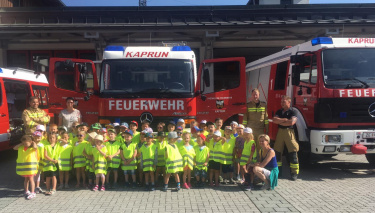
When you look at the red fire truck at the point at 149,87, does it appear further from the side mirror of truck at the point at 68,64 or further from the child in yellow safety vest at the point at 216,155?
the child in yellow safety vest at the point at 216,155

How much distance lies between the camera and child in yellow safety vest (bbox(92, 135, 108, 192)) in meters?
5.73

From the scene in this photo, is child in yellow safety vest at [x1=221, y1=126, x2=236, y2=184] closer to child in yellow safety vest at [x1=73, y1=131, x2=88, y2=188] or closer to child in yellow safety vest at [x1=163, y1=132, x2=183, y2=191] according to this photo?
child in yellow safety vest at [x1=163, y1=132, x2=183, y2=191]

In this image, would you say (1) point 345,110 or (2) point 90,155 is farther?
(1) point 345,110

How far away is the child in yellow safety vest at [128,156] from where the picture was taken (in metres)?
5.88

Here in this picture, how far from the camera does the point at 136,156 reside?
5.95 metres

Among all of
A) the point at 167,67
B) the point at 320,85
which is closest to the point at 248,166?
the point at 320,85

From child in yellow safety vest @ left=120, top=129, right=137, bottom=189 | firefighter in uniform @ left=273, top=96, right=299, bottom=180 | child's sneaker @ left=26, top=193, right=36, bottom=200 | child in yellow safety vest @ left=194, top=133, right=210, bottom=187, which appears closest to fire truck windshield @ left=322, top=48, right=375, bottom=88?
firefighter in uniform @ left=273, top=96, right=299, bottom=180

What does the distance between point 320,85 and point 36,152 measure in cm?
545

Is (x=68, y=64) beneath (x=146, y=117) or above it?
above

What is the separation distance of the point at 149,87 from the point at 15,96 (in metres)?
5.56

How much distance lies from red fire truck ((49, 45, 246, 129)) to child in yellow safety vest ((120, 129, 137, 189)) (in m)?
1.04

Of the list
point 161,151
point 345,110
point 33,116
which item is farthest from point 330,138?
point 33,116

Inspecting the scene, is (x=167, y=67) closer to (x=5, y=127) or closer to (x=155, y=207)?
(x=155, y=207)

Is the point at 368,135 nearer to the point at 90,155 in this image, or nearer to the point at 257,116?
the point at 257,116
